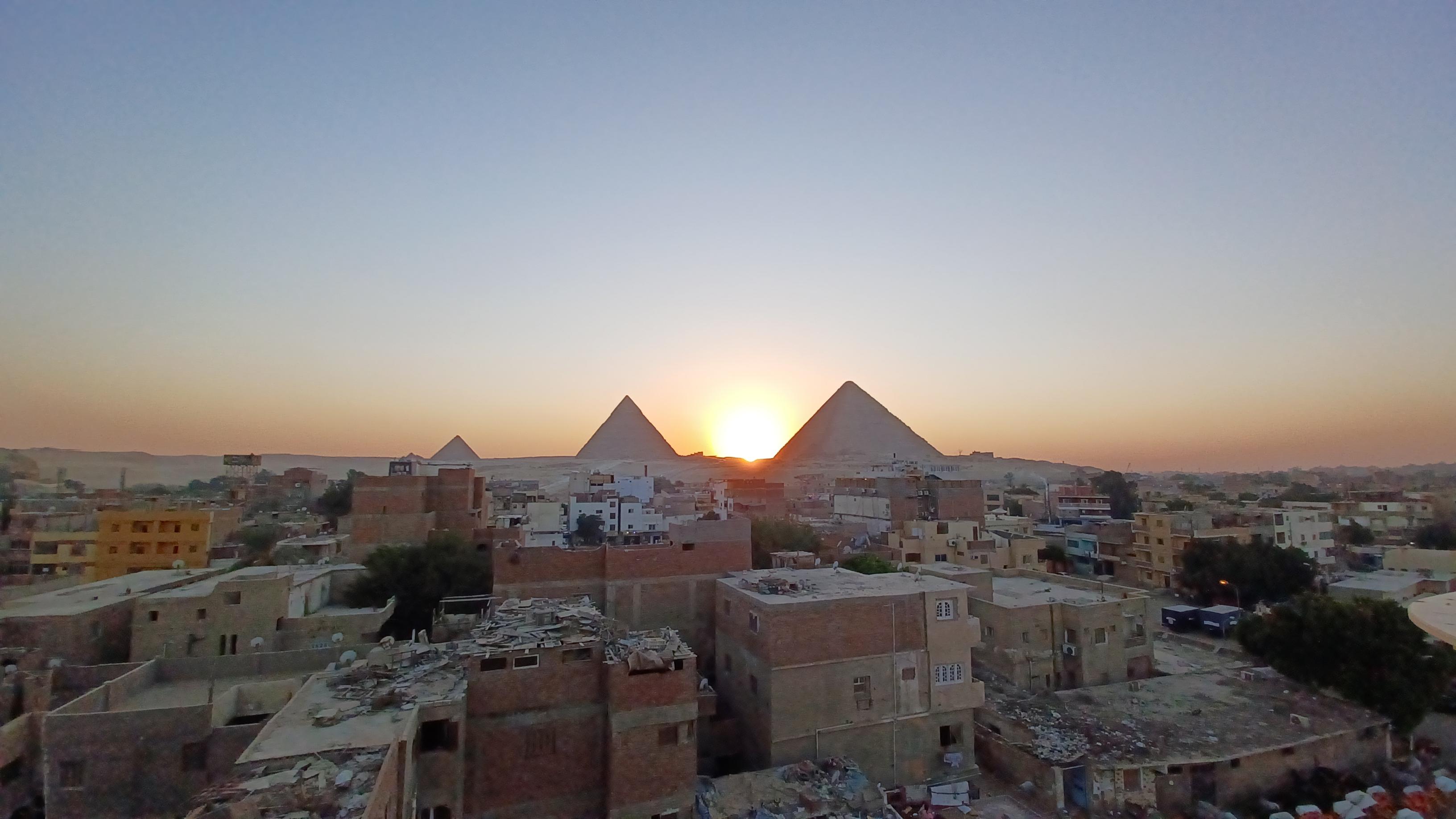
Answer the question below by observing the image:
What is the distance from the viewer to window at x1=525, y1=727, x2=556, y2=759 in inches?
340

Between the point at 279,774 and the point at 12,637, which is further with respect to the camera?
the point at 12,637

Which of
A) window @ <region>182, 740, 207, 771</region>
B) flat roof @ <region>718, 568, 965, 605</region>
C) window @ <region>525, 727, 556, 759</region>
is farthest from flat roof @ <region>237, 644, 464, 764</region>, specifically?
flat roof @ <region>718, 568, 965, 605</region>

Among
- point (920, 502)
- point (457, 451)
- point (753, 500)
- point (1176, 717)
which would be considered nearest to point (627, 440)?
point (457, 451)

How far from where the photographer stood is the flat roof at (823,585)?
11695 millimetres

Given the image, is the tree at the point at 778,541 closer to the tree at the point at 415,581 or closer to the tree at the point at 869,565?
the tree at the point at 869,565

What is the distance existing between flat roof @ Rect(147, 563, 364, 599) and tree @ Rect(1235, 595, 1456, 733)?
67.9 ft

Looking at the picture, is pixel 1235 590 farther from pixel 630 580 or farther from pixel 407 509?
pixel 407 509

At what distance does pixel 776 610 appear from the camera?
1087 centimetres

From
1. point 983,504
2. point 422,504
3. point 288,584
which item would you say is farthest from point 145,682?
point 983,504

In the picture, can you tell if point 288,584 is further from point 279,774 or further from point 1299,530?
point 1299,530

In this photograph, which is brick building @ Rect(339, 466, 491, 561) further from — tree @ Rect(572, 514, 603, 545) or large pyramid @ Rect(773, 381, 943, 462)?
large pyramid @ Rect(773, 381, 943, 462)

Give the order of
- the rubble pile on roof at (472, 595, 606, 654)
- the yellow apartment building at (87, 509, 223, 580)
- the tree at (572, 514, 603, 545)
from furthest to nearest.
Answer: the tree at (572, 514, 603, 545) → the yellow apartment building at (87, 509, 223, 580) → the rubble pile on roof at (472, 595, 606, 654)

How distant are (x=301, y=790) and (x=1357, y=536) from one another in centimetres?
4253

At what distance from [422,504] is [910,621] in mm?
15993
